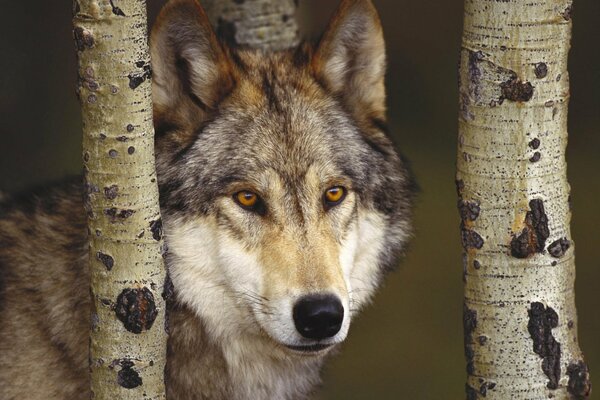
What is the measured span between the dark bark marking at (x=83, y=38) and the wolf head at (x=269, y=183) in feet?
1.87

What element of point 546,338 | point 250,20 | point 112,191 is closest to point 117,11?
point 112,191

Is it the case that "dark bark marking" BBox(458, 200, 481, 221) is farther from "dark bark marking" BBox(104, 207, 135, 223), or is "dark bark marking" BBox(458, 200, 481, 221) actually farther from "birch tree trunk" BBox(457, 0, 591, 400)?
"dark bark marking" BBox(104, 207, 135, 223)

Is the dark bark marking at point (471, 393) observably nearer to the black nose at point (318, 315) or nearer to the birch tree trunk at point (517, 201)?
the birch tree trunk at point (517, 201)

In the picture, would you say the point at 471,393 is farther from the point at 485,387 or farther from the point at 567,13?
the point at 567,13

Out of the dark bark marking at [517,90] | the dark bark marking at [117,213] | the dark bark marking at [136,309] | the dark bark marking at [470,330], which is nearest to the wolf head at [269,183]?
the dark bark marking at [470,330]

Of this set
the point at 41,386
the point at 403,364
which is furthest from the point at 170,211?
the point at 403,364

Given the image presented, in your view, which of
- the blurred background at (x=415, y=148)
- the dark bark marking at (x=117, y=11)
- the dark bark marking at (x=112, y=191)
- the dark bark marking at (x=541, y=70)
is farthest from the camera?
the blurred background at (x=415, y=148)

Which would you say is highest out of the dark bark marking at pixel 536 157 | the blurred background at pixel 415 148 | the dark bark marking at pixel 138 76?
the dark bark marking at pixel 138 76

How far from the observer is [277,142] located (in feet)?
10.2

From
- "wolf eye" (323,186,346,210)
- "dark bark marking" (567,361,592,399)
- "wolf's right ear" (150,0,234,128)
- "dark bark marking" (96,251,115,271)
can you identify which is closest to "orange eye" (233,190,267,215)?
"wolf eye" (323,186,346,210)

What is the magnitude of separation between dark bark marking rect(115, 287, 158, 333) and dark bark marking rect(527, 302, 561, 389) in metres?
1.12

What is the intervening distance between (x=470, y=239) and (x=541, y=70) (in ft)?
1.78

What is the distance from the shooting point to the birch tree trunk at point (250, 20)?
4.39 m

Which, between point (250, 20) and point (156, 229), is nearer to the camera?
point (156, 229)
